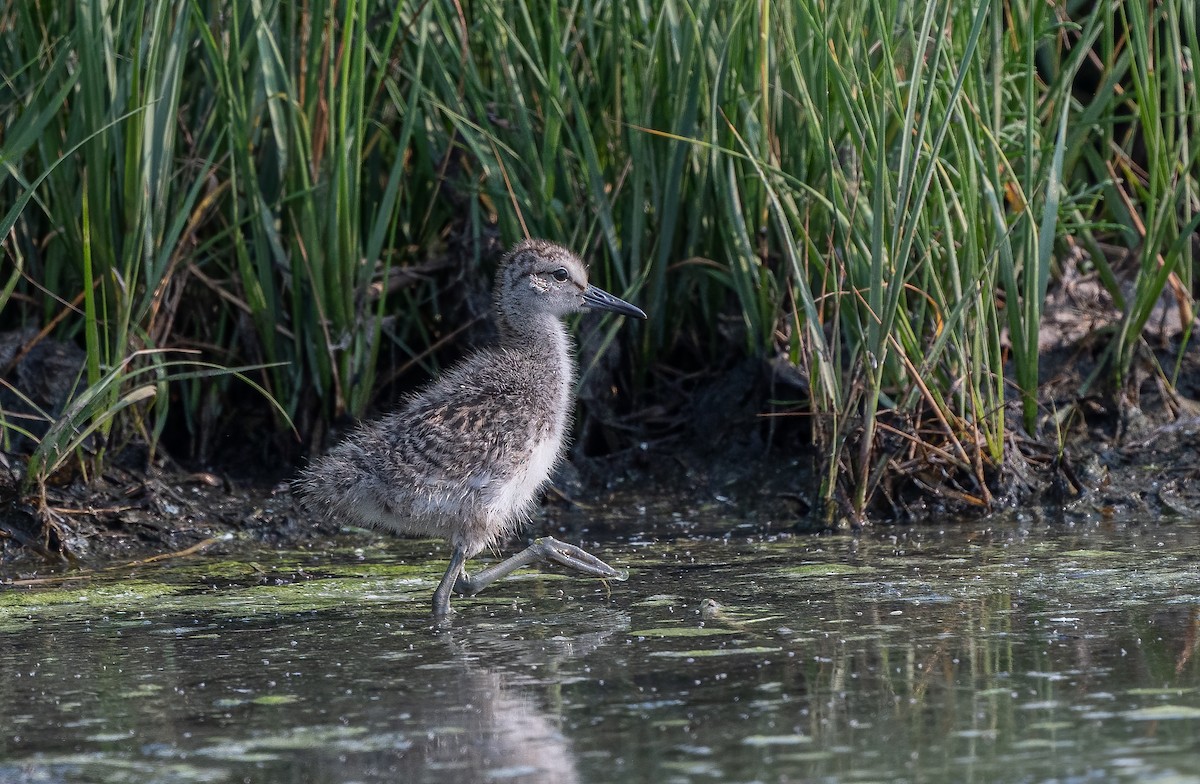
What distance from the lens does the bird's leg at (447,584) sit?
15.3 ft

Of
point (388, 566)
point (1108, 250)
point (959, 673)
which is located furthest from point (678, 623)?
point (1108, 250)

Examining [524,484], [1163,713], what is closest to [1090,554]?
[524,484]

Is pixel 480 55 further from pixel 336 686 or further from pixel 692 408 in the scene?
pixel 336 686

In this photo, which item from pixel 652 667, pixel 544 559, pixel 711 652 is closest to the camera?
pixel 652 667

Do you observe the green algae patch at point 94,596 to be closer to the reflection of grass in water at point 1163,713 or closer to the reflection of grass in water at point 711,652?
the reflection of grass in water at point 711,652

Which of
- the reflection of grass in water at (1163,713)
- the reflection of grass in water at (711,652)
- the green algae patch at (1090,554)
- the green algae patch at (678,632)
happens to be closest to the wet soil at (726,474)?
the green algae patch at (1090,554)

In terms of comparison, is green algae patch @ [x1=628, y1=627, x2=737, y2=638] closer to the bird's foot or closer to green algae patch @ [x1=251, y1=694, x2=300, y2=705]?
the bird's foot

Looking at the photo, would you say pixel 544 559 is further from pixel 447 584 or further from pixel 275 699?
pixel 275 699

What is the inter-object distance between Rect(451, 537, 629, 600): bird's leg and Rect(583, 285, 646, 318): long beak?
3.51 ft

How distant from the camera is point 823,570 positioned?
494 centimetres

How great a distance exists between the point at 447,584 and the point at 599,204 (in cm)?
209

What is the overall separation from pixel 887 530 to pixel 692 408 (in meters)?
1.34

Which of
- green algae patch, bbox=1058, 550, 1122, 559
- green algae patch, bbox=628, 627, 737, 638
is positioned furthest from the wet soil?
green algae patch, bbox=628, 627, 737, 638

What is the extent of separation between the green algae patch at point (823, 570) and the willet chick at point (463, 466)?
0.53 meters
